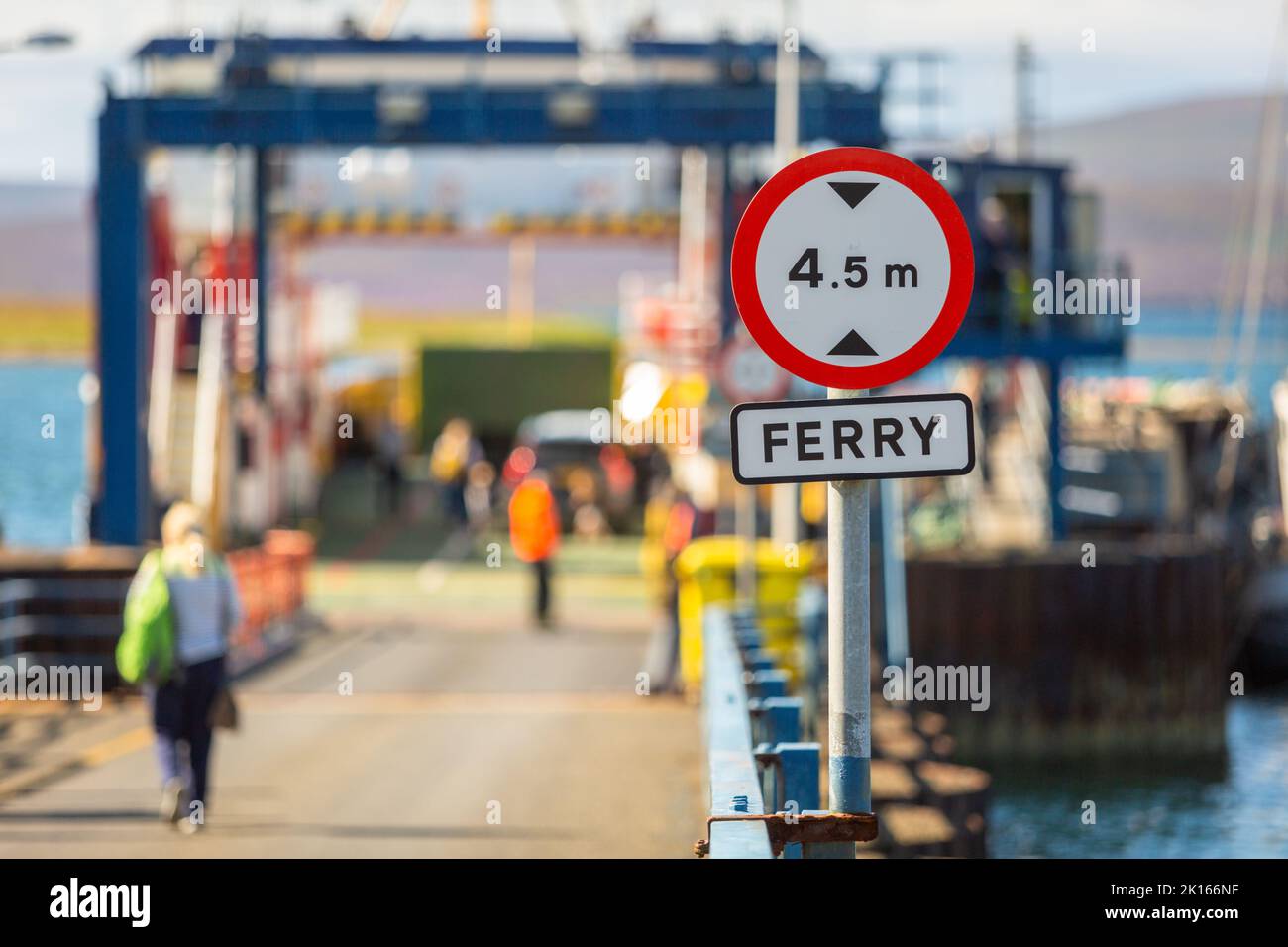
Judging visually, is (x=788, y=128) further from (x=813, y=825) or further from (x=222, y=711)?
(x=813, y=825)

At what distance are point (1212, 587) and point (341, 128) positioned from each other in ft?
37.0

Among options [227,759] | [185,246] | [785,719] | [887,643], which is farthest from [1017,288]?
[785,719]

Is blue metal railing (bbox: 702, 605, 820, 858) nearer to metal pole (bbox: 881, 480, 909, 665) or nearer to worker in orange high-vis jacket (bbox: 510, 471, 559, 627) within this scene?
metal pole (bbox: 881, 480, 909, 665)

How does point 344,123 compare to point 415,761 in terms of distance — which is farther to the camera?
point 344,123

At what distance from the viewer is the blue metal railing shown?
5.77 m

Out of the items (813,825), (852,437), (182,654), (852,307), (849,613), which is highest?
(852,307)

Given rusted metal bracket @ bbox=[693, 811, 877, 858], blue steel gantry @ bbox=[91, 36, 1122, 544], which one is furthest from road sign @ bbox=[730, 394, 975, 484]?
blue steel gantry @ bbox=[91, 36, 1122, 544]

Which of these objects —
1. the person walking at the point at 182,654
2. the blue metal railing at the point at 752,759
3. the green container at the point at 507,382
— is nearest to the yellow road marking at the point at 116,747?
the person walking at the point at 182,654

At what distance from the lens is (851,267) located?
572 cm

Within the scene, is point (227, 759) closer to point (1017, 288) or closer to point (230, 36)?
point (230, 36)

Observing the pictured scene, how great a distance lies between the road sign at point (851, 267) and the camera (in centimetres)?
569

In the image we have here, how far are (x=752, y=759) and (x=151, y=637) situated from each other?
534 cm

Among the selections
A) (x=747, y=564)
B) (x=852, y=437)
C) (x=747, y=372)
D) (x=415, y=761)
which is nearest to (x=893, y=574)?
(x=747, y=564)

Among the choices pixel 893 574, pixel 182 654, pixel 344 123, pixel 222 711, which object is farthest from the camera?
pixel 344 123
